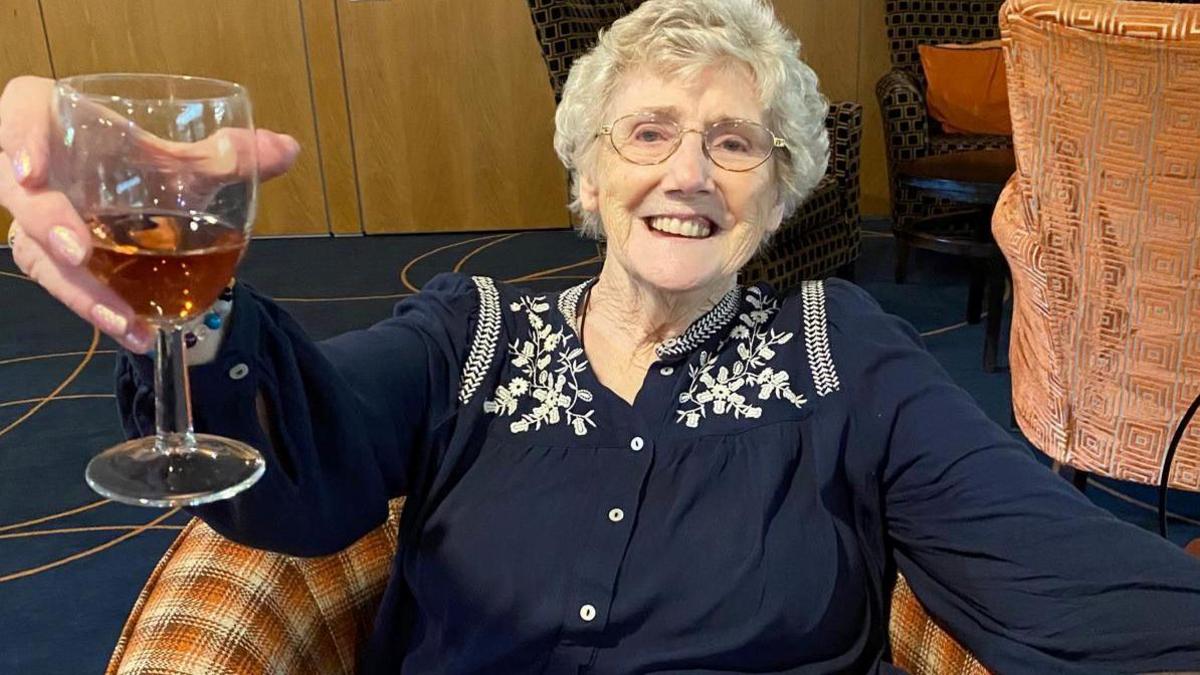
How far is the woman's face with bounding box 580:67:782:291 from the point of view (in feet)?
4.03

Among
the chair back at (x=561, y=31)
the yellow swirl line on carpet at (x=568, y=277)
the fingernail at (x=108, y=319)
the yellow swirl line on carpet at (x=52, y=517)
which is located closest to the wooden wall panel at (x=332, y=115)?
the yellow swirl line on carpet at (x=568, y=277)

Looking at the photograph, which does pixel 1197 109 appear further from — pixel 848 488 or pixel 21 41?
pixel 21 41

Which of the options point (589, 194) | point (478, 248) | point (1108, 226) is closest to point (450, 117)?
point (478, 248)

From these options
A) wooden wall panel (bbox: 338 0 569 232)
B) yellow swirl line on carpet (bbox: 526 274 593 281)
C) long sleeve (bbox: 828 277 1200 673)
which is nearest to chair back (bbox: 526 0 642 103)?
yellow swirl line on carpet (bbox: 526 274 593 281)

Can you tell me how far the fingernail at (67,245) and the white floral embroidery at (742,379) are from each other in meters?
0.73

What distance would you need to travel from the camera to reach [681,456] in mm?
1199

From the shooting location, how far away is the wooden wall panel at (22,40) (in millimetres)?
4859

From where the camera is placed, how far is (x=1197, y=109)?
179 centimetres

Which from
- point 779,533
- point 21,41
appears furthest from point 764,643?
point 21,41

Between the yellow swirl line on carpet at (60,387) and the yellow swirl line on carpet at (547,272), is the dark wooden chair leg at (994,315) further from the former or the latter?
the yellow swirl line on carpet at (60,387)

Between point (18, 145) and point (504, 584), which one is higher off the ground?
point (18, 145)

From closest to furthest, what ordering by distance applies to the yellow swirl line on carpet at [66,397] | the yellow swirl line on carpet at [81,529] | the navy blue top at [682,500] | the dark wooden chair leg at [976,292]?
the navy blue top at [682,500] → the yellow swirl line on carpet at [81,529] → the yellow swirl line on carpet at [66,397] → the dark wooden chair leg at [976,292]

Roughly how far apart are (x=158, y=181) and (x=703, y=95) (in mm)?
724

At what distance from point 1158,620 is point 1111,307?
124 cm
